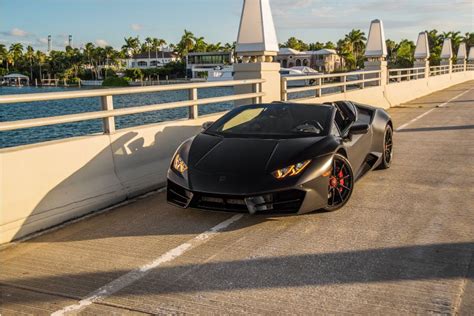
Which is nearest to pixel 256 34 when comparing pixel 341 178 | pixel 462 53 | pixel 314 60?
pixel 341 178

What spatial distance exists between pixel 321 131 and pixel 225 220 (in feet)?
5.23

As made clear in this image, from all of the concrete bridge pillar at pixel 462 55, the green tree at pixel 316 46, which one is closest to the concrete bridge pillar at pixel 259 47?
the concrete bridge pillar at pixel 462 55

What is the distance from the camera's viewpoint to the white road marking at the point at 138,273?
139 inches

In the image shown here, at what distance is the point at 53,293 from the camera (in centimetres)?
374

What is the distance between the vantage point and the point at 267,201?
16.5 feet

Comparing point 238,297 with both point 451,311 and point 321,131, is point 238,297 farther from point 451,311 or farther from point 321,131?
point 321,131

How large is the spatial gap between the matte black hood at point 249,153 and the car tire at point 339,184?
0.88 ft

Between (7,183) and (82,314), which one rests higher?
(7,183)

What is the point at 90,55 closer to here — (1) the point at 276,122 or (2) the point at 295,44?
(2) the point at 295,44

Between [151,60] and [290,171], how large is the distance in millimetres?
164698

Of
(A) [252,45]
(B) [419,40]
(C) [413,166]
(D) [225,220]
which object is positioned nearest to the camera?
(D) [225,220]

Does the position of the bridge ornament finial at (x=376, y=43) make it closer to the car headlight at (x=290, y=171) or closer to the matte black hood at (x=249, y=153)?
the matte black hood at (x=249, y=153)

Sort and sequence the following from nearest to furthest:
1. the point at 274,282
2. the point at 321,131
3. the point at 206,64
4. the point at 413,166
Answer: the point at 274,282 < the point at 321,131 < the point at 413,166 < the point at 206,64

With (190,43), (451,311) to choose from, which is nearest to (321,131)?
(451,311)
